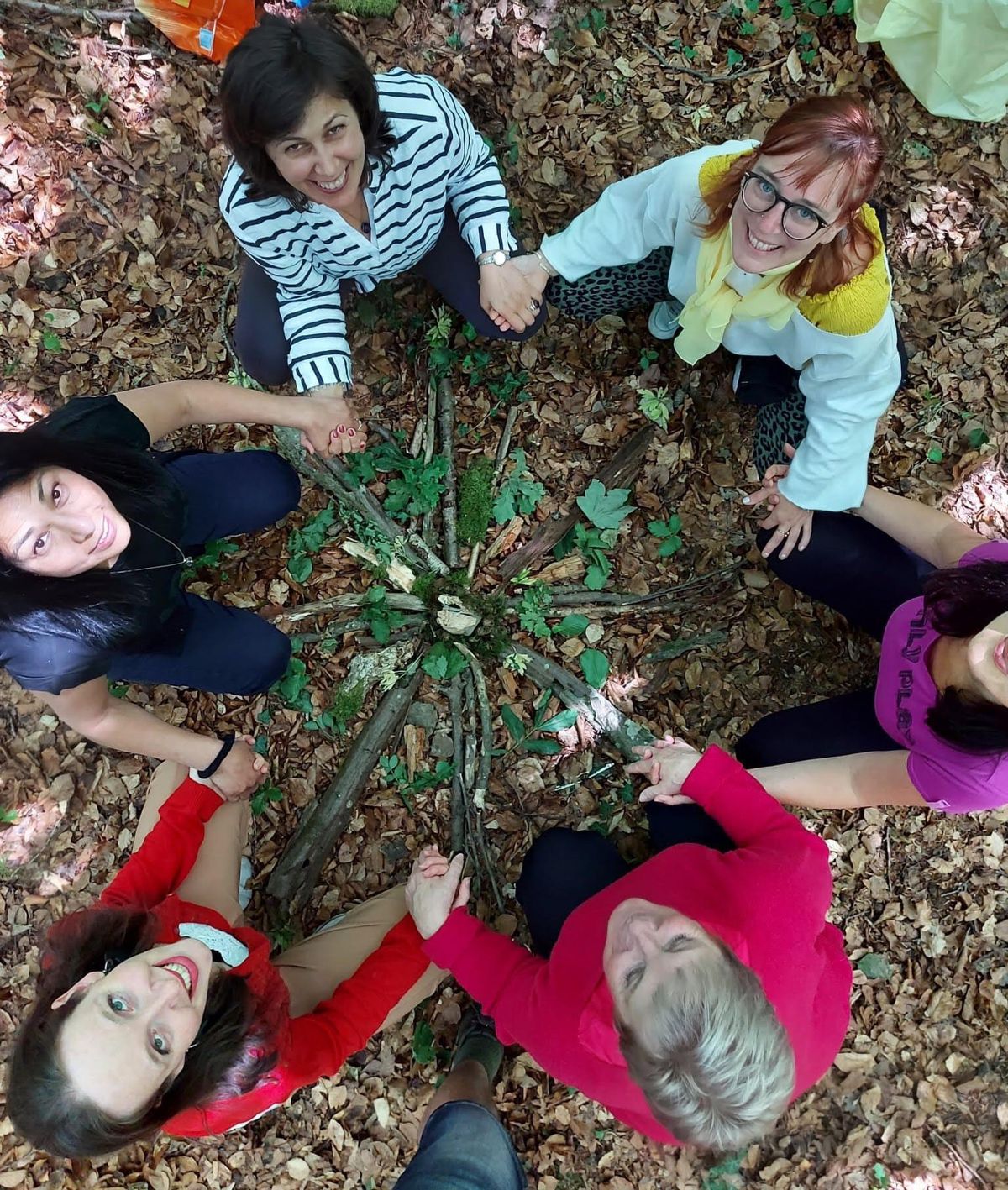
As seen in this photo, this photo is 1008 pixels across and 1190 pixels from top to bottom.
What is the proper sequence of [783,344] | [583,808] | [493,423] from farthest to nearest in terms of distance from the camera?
[493,423] < [583,808] < [783,344]

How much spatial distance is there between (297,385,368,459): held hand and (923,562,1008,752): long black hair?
6.76 ft

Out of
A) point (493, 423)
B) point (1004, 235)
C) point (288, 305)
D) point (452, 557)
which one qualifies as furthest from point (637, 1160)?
point (1004, 235)

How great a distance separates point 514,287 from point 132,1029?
2656mm

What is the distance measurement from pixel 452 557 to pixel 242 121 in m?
1.63

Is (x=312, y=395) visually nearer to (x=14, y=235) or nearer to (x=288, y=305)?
(x=288, y=305)

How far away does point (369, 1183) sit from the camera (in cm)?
290

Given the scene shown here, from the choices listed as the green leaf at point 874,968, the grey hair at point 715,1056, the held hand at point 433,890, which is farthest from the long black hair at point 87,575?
the green leaf at point 874,968

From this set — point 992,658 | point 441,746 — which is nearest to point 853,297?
point 992,658

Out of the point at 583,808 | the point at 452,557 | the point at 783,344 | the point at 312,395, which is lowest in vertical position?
the point at 583,808

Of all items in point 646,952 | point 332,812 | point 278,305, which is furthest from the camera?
point 332,812

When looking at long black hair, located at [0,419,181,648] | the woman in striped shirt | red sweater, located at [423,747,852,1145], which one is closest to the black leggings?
red sweater, located at [423,747,852,1145]

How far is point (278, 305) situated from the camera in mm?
2938

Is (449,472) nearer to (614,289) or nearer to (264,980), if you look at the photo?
(614,289)

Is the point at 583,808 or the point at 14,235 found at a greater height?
the point at 14,235
